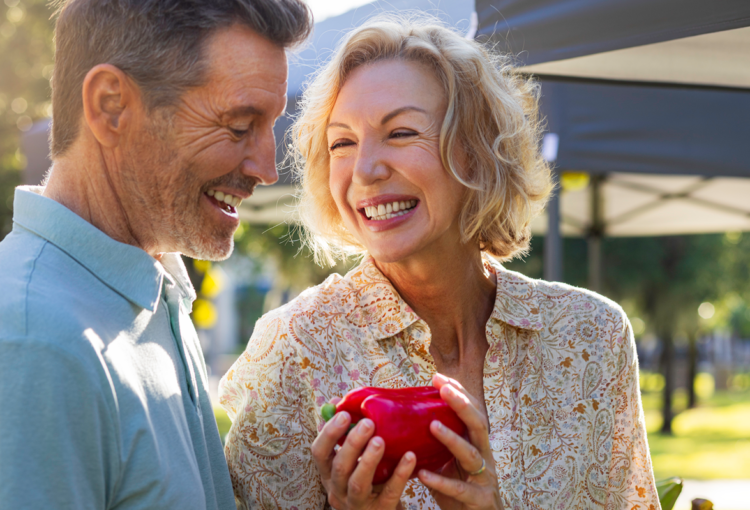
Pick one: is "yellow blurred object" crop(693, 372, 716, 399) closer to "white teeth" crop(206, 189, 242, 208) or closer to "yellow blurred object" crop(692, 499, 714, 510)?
"yellow blurred object" crop(692, 499, 714, 510)

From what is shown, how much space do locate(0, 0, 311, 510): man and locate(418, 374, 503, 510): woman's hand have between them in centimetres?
53

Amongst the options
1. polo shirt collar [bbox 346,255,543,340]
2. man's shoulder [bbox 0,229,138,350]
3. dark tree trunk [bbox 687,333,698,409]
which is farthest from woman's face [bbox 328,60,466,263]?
dark tree trunk [bbox 687,333,698,409]

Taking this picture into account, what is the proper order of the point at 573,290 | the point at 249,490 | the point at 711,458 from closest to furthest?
the point at 249,490, the point at 573,290, the point at 711,458

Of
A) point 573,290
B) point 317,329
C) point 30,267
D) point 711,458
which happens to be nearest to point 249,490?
point 317,329

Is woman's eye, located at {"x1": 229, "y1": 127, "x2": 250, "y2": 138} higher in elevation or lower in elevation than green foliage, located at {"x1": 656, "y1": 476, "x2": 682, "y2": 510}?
higher

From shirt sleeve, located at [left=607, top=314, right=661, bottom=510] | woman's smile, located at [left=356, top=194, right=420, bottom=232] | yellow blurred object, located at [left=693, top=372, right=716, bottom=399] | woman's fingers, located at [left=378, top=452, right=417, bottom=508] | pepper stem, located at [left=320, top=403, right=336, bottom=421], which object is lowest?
yellow blurred object, located at [left=693, top=372, right=716, bottom=399]

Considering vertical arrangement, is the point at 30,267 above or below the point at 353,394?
above

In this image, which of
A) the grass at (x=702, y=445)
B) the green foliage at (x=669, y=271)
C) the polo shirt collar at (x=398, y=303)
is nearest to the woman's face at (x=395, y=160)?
the polo shirt collar at (x=398, y=303)

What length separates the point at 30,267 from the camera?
50.8 inches

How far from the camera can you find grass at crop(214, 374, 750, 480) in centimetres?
1001

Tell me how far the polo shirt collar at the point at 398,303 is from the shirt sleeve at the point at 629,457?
13.8 inches

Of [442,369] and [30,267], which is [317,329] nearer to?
[442,369]

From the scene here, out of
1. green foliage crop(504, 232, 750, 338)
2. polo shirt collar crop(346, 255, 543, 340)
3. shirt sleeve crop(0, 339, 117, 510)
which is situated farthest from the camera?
green foliage crop(504, 232, 750, 338)

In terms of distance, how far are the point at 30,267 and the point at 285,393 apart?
941mm
